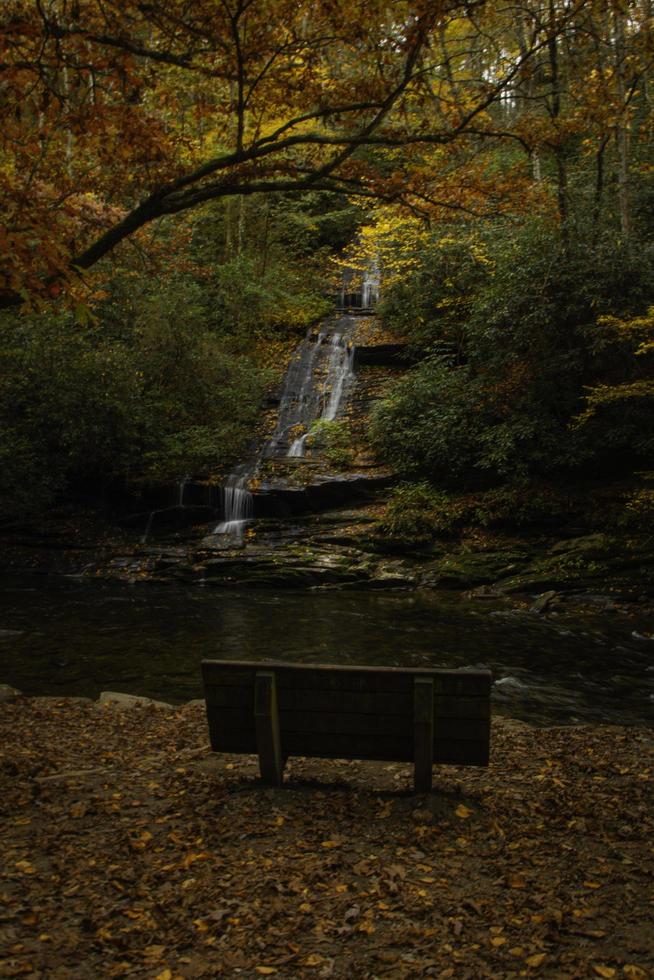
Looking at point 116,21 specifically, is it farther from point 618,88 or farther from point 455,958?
point 618,88

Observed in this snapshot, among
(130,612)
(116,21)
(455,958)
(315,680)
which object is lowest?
(130,612)

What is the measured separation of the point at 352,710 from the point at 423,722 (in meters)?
0.46

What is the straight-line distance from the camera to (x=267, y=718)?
4117 mm

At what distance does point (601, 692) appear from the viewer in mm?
8000

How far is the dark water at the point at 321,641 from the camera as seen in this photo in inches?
319

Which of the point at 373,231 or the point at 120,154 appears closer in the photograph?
the point at 120,154

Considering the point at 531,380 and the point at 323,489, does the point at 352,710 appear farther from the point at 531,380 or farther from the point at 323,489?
the point at 323,489

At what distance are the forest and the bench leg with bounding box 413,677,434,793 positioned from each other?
6 cm

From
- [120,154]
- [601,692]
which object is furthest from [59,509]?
[601,692]

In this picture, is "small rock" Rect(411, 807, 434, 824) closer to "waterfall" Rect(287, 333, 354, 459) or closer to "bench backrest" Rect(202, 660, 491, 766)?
"bench backrest" Rect(202, 660, 491, 766)

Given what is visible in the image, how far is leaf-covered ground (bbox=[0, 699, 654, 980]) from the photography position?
2.81 metres

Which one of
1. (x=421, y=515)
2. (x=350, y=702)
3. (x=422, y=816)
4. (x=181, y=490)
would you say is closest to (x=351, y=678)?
(x=350, y=702)

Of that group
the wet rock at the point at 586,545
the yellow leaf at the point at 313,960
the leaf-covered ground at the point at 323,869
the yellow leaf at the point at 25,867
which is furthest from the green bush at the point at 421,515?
the yellow leaf at the point at 313,960

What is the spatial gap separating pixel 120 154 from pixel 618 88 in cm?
1384
